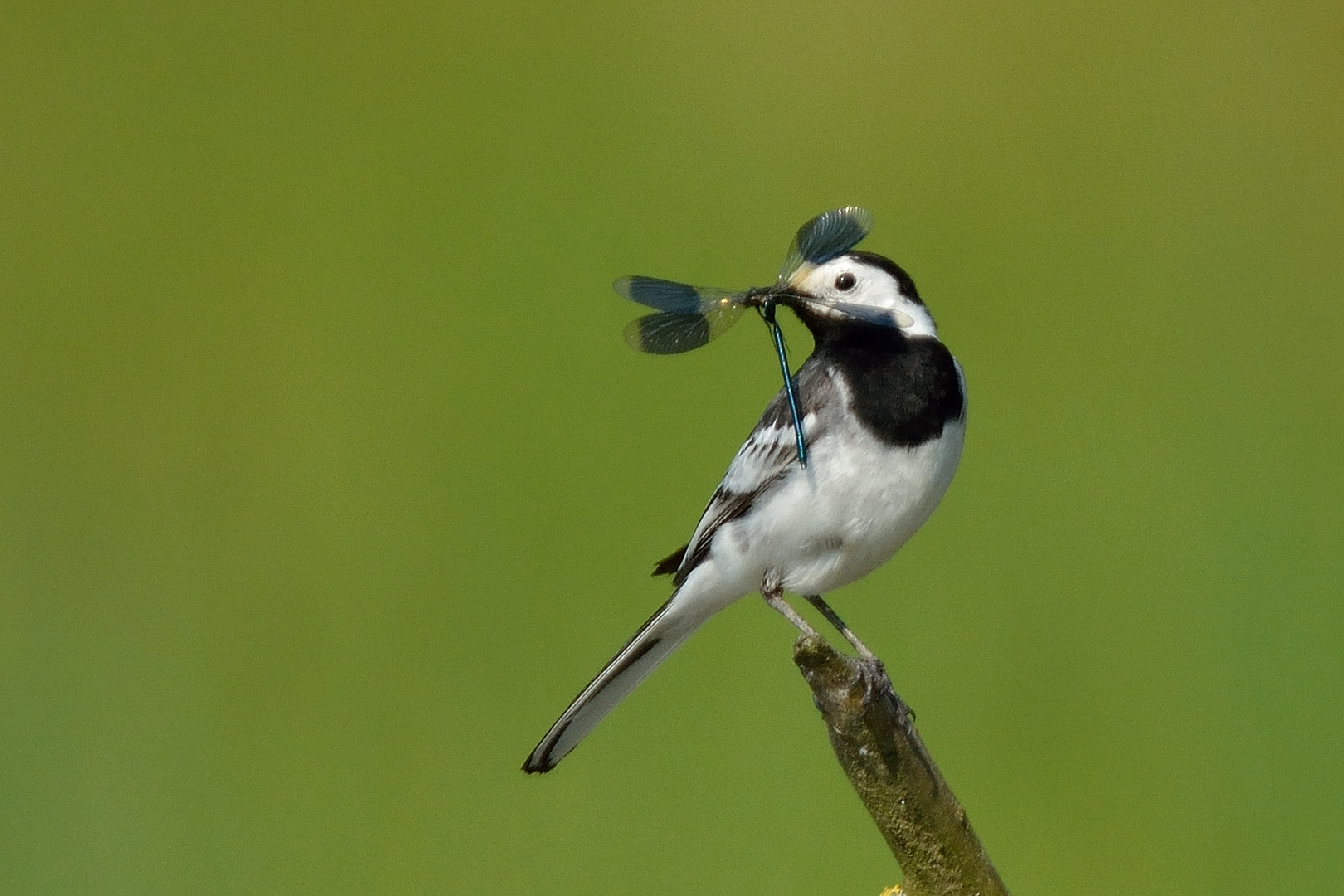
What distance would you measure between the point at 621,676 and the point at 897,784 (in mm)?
914

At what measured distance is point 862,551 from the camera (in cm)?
254

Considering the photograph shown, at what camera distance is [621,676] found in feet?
8.76

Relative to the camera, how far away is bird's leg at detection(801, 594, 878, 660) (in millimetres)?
2543

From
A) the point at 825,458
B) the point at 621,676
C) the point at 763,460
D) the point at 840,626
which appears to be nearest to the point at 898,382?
the point at 825,458

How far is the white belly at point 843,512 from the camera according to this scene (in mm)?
2445

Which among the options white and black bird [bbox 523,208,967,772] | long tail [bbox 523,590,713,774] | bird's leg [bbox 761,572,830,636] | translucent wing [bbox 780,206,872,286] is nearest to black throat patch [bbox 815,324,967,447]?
white and black bird [bbox 523,208,967,772]

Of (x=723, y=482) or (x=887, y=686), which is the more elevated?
(x=723, y=482)

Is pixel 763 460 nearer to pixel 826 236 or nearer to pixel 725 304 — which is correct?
pixel 725 304

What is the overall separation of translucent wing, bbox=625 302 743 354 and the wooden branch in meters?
0.78

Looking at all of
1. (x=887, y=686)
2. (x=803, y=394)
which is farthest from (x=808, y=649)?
(x=803, y=394)

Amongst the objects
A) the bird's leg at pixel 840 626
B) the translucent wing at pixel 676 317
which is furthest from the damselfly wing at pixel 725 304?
the bird's leg at pixel 840 626

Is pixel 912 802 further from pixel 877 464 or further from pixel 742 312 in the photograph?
pixel 742 312

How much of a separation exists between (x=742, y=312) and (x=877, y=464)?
0.42 meters

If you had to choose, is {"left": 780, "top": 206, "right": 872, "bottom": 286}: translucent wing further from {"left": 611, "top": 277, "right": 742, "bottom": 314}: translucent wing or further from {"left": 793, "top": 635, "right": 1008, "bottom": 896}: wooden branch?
{"left": 793, "top": 635, "right": 1008, "bottom": 896}: wooden branch
